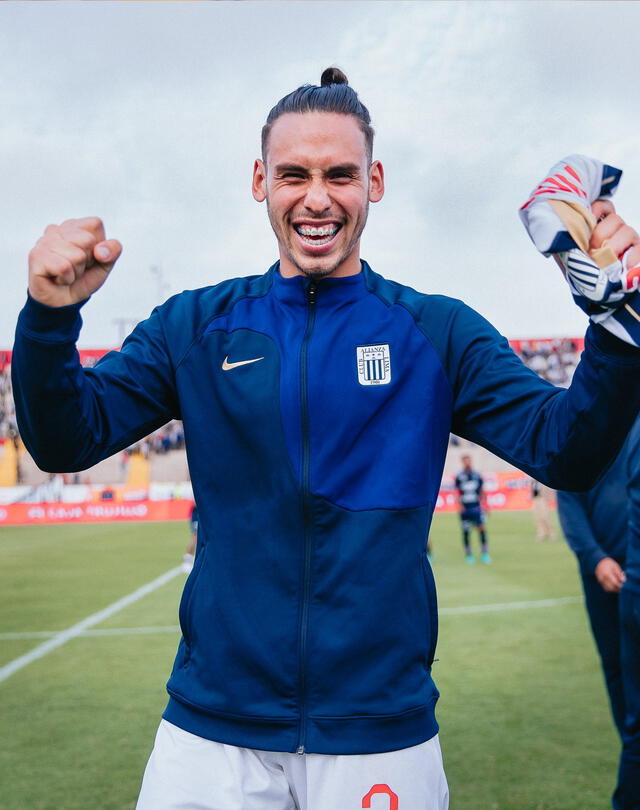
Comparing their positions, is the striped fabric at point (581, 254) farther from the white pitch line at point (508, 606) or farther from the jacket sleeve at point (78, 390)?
the white pitch line at point (508, 606)

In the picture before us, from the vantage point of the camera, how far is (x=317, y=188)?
198 cm

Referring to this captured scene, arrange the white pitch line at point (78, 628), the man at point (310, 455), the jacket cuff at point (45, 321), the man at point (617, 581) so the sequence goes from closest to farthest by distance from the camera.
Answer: the jacket cuff at point (45, 321)
the man at point (310, 455)
the man at point (617, 581)
the white pitch line at point (78, 628)

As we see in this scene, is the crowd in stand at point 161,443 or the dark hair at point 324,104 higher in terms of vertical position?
the dark hair at point 324,104

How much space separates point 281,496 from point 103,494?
82.6ft

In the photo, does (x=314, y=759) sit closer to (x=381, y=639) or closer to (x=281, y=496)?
(x=381, y=639)

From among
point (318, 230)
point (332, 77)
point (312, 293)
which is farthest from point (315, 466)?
point (332, 77)

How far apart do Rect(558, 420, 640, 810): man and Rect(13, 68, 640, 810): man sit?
2.05 m

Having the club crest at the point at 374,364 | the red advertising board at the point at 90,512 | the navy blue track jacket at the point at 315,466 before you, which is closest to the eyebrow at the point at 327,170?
the navy blue track jacket at the point at 315,466

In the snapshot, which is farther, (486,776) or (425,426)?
(486,776)

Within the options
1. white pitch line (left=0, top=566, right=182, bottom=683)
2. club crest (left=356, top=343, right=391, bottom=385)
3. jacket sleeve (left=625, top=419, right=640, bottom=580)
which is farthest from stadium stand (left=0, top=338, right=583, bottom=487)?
club crest (left=356, top=343, right=391, bottom=385)

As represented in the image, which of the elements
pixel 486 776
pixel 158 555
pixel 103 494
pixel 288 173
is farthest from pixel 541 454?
pixel 103 494

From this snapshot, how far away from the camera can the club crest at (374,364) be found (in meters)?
1.97

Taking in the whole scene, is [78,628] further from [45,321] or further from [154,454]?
[154,454]

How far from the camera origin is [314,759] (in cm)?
185
